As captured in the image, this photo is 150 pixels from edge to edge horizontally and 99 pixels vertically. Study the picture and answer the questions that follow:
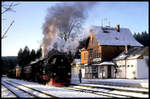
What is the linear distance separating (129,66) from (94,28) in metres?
12.0

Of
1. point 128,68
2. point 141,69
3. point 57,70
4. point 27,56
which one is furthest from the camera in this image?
point 27,56

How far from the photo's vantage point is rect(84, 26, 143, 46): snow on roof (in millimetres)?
46281

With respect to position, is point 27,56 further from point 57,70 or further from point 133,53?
point 57,70

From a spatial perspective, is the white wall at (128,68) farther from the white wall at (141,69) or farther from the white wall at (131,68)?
the white wall at (141,69)

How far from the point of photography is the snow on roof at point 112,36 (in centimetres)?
4628

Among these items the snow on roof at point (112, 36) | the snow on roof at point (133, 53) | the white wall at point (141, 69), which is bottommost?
the white wall at point (141, 69)

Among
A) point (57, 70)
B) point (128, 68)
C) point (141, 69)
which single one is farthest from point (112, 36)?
point (57, 70)

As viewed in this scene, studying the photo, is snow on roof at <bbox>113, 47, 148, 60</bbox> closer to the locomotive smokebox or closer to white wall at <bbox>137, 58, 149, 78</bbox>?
white wall at <bbox>137, 58, 149, 78</bbox>

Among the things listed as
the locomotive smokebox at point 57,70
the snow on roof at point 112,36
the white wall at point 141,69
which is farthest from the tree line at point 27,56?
the locomotive smokebox at point 57,70

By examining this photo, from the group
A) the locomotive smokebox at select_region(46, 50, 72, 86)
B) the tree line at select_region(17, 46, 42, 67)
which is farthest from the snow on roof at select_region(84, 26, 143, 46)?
the tree line at select_region(17, 46, 42, 67)

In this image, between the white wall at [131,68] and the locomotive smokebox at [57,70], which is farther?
the white wall at [131,68]

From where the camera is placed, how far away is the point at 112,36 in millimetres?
47531

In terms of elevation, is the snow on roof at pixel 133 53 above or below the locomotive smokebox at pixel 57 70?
above

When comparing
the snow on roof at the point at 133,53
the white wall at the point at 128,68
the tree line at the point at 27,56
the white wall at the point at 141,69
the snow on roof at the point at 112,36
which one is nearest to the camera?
the white wall at the point at 141,69
